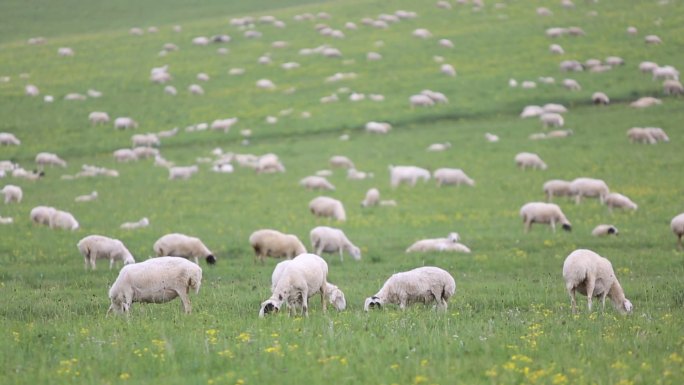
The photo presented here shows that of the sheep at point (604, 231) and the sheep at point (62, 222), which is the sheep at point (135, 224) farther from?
the sheep at point (604, 231)

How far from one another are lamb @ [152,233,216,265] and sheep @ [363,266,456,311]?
792 centimetres

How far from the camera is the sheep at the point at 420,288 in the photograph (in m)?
18.2

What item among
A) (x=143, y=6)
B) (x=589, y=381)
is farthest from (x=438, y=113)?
(x=143, y=6)

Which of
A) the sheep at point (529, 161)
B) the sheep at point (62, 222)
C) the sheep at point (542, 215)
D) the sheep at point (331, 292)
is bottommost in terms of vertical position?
the sheep at point (529, 161)

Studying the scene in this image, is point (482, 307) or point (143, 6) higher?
point (482, 307)

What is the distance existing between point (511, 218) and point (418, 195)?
6361 millimetres

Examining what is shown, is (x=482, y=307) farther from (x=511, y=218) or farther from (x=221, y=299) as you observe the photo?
(x=511, y=218)

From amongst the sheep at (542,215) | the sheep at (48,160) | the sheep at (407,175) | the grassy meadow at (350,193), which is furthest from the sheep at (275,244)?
the sheep at (48,160)

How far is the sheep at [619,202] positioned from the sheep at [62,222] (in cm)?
1872

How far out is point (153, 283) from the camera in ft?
55.9

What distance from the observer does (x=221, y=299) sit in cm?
1894

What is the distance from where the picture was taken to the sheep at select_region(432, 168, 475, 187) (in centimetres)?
4003

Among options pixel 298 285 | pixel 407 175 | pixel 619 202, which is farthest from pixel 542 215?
pixel 298 285

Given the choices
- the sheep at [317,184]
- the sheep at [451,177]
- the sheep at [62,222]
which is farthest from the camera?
the sheep at [451,177]
